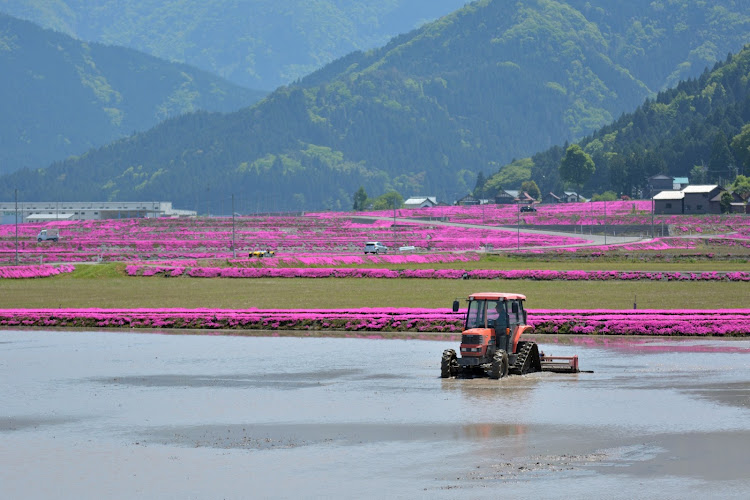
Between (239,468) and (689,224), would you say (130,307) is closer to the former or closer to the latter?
(239,468)

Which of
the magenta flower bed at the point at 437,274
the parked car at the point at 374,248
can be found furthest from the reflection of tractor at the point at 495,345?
the parked car at the point at 374,248

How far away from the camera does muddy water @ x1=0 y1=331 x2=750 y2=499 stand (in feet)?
79.1

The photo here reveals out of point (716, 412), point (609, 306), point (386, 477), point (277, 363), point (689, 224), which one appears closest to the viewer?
point (386, 477)

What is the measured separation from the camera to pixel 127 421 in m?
31.7

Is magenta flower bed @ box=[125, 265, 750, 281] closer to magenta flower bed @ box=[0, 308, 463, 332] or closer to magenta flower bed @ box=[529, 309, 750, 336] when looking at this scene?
magenta flower bed @ box=[529, 309, 750, 336]

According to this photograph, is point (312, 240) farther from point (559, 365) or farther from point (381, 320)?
point (559, 365)

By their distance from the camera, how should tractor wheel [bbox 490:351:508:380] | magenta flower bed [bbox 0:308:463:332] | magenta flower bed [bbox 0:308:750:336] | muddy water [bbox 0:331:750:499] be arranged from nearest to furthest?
muddy water [bbox 0:331:750:499] < tractor wheel [bbox 490:351:508:380] < magenta flower bed [bbox 0:308:750:336] < magenta flower bed [bbox 0:308:463:332]

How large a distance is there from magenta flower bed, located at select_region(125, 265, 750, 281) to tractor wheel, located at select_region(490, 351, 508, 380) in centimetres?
5349

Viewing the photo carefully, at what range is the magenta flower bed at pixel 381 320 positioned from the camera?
2083 inches

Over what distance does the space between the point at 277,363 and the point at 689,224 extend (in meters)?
150

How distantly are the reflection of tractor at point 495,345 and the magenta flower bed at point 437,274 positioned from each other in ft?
169

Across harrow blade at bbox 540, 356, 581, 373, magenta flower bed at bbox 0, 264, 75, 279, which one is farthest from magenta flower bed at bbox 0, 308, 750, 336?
magenta flower bed at bbox 0, 264, 75, 279

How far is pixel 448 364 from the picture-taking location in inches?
1506

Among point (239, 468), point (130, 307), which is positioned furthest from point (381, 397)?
point (130, 307)
